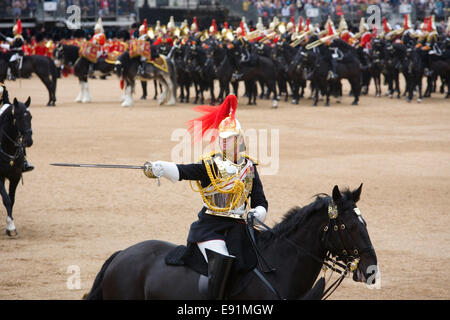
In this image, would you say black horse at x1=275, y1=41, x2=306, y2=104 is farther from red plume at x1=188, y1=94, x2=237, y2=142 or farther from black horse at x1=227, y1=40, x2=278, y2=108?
red plume at x1=188, y1=94, x2=237, y2=142

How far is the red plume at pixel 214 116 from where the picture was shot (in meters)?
4.96

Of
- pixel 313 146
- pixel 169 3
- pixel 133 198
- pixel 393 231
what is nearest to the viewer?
pixel 393 231

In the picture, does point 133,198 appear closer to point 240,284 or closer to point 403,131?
point 240,284

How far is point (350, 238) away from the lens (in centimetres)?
455

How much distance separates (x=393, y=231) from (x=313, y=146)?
275 inches

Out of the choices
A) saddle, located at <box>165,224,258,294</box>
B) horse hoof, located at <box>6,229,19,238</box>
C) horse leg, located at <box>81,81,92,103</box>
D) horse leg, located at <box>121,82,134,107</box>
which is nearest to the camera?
saddle, located at <box>165,224,258,294</box>

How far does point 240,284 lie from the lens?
4.65 meters

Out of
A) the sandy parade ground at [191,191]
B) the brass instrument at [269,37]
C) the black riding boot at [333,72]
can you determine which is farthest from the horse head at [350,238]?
the brass instrument at [269,37]

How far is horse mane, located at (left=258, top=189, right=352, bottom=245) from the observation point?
4699mm

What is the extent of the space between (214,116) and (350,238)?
1.20 metres

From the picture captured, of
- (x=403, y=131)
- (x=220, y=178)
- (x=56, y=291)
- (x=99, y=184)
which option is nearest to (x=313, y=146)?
(x=403, y=131)

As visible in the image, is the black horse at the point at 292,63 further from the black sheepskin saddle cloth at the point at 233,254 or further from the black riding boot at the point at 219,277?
the black riding boot at the point at 219,277

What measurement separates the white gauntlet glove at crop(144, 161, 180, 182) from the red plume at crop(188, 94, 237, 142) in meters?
0.33

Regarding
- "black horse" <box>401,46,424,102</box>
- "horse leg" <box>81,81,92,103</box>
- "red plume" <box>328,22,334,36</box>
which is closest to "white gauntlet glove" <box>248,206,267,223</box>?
"red plume" <box>328,22,334,36</box>
